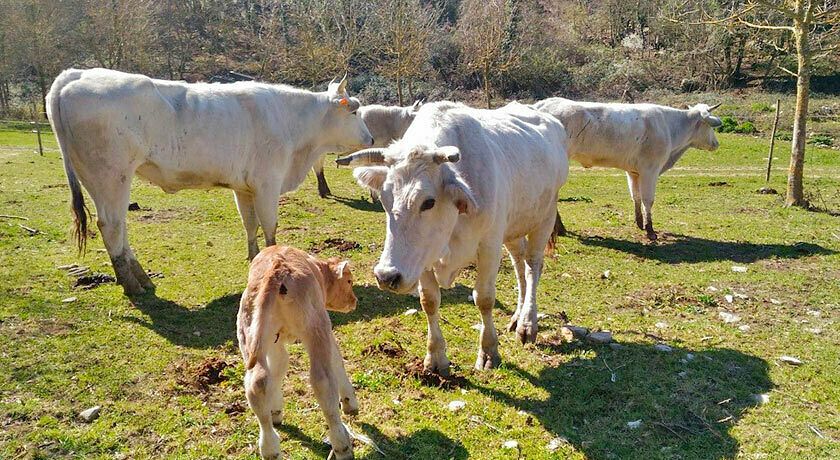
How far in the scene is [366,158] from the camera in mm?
5254

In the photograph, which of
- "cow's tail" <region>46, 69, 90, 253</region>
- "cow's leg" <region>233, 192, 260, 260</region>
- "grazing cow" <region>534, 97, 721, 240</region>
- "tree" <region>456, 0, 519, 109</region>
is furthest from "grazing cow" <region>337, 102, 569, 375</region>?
"tree" <region>456, 0, 519, 109</region>

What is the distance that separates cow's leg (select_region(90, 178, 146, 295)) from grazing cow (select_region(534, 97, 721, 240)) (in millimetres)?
8048

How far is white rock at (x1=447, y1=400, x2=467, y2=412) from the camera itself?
16.4 ft

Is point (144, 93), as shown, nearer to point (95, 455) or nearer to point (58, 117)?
point (58, 117)

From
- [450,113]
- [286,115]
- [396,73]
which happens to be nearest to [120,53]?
[396,73]

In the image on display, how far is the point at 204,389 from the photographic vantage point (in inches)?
205

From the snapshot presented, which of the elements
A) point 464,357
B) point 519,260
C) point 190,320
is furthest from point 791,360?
point 190,320

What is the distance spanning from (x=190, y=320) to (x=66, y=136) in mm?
2605

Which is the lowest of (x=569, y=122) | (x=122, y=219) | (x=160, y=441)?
(x=160, y=441)

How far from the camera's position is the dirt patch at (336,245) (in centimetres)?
1010

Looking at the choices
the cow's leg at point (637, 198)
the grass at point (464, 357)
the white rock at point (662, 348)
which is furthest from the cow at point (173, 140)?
the cow's leg at point (637, 198)

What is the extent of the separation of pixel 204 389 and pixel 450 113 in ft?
11.2

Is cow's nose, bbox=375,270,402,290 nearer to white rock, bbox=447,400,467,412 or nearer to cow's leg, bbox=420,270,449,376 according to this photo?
cow's leg, bbox=420,270,449,376

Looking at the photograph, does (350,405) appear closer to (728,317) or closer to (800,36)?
(728,317)
